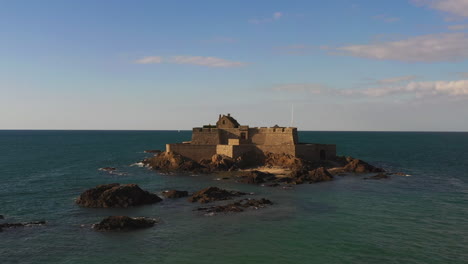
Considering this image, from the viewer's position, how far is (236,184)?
148 ft

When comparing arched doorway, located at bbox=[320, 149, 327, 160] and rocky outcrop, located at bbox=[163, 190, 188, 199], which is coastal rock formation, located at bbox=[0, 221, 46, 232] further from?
arched doorway, located at bbox=[320, 149, 327, 160]

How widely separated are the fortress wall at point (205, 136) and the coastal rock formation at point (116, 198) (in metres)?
26.2

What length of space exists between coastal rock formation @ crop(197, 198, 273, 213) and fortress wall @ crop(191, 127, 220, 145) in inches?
1083

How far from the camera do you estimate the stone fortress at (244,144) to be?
57719 mm

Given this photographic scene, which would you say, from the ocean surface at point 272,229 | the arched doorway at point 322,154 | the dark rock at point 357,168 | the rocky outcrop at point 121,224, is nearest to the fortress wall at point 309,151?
the arched doorway at point 322,154

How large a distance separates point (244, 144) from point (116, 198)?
1090 inches

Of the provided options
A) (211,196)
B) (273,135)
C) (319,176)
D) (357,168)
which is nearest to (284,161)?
(273,135)

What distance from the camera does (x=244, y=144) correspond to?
193ft

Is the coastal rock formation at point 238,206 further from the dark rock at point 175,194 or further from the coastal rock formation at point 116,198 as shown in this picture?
the coastal rock formation at point 116,198

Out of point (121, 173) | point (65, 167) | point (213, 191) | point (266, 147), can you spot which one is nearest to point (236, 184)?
point (213, 191)

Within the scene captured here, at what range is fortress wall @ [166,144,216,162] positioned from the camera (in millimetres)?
59938

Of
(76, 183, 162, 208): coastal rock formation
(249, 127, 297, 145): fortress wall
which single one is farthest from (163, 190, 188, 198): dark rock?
(249, 127, 297, 145): fortress wall

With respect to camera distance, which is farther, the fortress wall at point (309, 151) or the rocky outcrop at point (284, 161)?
the fortress wall at point (309, 151)

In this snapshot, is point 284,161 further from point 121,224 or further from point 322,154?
point 121,224
